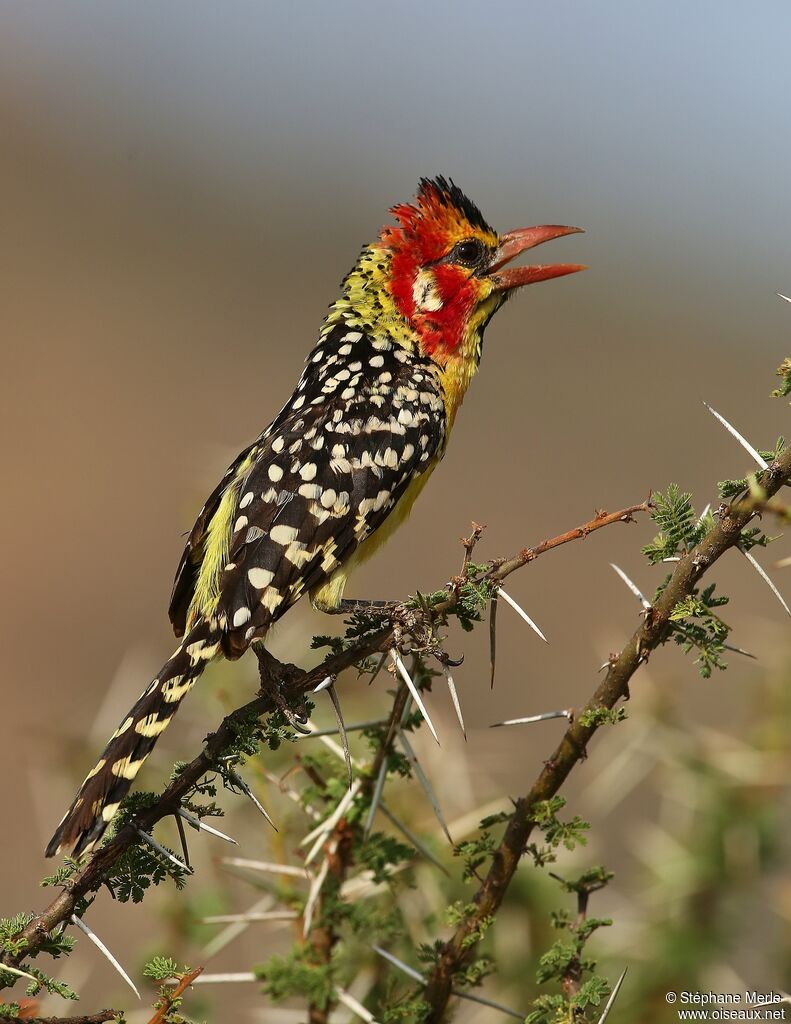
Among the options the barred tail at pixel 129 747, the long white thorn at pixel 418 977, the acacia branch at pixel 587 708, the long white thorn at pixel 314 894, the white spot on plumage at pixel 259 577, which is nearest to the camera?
the acacia branch at pixel 587 708

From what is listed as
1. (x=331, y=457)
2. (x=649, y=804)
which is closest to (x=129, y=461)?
(x=649, y=804)

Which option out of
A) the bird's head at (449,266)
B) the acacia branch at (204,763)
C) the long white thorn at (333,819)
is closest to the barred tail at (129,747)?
the acacia branch at (204,763)

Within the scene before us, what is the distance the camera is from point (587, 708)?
2.37 meters

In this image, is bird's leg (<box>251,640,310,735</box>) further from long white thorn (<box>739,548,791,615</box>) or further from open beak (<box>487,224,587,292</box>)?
open beak (<box>487,224,587,292</box>)

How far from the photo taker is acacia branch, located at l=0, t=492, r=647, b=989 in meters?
2.20

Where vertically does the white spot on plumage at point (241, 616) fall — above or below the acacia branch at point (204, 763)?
above

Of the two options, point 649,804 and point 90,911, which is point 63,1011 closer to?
point 90,911

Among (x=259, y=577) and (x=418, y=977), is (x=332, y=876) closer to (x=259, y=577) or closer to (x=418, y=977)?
(x=418, y=977)

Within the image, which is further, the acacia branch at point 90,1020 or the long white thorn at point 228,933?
the long white thorn at point 228,933

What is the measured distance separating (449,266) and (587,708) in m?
2.54

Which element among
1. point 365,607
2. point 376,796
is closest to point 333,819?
point 376,796

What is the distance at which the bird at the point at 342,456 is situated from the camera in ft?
10.2

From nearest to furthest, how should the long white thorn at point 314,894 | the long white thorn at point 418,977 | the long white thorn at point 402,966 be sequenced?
the long white thorn at point 418,977 < the long white thorn at point 402,966 < the long white thorn at point 314,894

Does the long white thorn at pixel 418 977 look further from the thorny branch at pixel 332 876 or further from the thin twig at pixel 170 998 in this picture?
the thin twig at pixel 170 998
